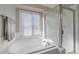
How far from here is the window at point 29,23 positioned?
3.53 feet

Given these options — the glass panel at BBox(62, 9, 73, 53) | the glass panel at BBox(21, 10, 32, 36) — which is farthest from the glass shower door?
the glass panel at BBox(21, 10, 32, 36)

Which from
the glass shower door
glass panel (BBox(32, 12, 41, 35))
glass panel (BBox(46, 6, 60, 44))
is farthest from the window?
the glass shower door

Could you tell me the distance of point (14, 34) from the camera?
1.05 m

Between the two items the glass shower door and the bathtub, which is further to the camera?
the glass shower door

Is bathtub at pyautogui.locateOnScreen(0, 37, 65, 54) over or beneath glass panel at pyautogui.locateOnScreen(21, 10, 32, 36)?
beneath

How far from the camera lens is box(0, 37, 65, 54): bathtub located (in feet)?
3.41

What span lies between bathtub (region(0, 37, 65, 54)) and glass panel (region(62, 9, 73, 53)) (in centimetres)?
12

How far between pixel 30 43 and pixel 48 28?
0.31 meters

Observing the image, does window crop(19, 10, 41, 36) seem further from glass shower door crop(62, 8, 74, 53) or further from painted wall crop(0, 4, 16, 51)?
glass shower door crop(62, 8, 74, 53)

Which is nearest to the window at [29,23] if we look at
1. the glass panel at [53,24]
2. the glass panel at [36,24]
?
the glass panel at [36,24]

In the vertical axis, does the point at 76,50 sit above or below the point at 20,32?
below
